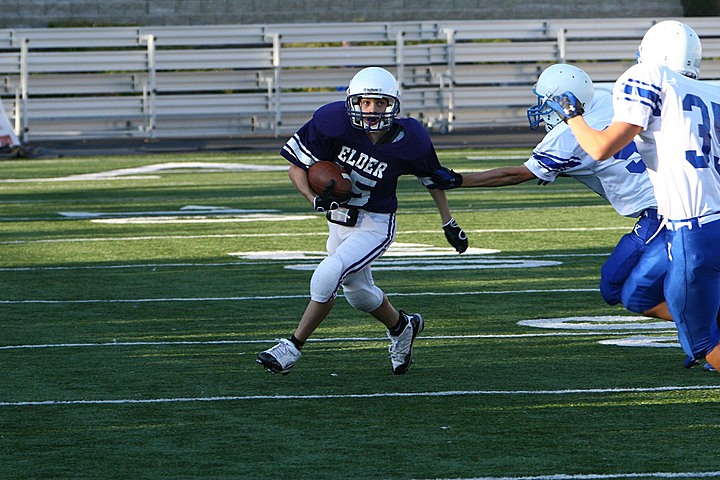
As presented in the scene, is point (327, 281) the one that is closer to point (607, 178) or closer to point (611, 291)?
point (611, 291)

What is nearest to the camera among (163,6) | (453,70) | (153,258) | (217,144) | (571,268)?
(571,268)

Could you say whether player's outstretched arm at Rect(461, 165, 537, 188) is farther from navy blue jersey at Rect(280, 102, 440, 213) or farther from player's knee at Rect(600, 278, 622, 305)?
player's knee at Rect(600, 278, 622, 305)

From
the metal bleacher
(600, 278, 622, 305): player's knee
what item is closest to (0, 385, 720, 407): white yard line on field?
(600, 278, 622, 305): player's knee

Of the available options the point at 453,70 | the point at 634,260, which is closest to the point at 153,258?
the point at 634,260

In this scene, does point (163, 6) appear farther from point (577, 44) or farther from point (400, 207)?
point (400, 207)

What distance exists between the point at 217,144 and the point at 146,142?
131 centimetres

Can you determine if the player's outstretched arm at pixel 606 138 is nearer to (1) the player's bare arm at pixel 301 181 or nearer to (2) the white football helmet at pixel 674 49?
(2) the white football helmet at pixel 674 49

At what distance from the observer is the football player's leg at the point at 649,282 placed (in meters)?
5.68

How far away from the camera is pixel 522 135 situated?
2197 cm

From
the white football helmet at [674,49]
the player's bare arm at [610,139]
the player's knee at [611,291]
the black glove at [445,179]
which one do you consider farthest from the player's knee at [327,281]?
the white football helmet at [674,49]

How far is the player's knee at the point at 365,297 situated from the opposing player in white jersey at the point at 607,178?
1.81 ft

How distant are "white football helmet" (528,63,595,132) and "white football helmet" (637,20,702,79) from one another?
47 cm

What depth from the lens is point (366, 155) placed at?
19.5ft

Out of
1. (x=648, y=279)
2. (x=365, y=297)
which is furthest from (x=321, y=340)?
(x=648, y=279)
